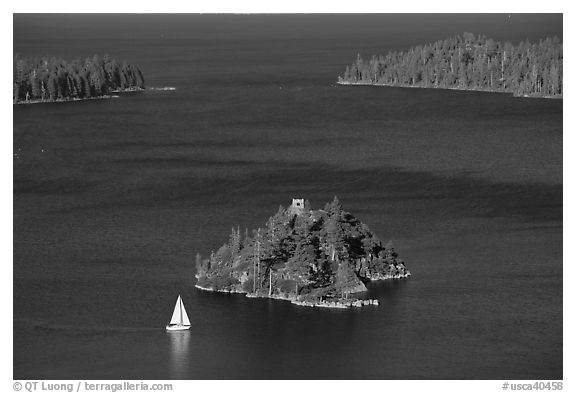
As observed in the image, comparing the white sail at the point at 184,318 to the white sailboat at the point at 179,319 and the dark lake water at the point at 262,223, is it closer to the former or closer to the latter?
the white sailboat at the point at 179,319

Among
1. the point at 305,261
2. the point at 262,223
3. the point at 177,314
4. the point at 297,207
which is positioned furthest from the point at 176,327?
the point at 262,223

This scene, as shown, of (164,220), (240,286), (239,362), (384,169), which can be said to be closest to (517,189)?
(384,169)

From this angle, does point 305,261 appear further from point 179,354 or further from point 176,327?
point 179,354

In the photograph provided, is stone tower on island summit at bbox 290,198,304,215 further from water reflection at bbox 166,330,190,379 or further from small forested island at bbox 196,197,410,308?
water reflection at bbox 166,330,190,379

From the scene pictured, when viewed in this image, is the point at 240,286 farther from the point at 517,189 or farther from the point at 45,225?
the point at 517,189

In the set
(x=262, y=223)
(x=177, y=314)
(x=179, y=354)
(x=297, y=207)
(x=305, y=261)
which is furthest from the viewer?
(x=262, y=223)

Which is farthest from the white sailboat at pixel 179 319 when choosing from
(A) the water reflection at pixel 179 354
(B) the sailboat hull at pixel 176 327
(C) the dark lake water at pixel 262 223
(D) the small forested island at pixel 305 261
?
(D) the small forested island at pixel 305 261

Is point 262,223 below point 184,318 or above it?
above
